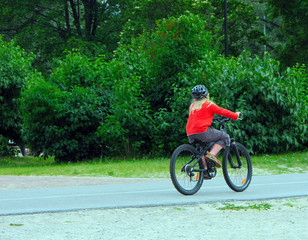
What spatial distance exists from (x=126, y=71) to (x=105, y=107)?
135 cm

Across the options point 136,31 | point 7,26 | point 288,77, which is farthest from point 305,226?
point 7,26

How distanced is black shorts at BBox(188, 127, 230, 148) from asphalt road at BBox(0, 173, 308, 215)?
0.79m

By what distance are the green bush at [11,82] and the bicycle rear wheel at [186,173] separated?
543 inches

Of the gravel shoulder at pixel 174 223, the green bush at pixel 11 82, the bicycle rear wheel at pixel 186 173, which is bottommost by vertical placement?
the gravel shoulder at pixel 174 223

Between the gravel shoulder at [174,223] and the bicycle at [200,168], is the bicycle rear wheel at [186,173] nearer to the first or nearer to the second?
the bicycle at [200,168]

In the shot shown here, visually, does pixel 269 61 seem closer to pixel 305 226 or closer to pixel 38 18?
pixel 305 226

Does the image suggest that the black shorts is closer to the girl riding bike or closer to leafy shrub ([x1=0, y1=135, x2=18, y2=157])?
the girl riding bike

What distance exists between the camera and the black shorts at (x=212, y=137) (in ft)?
29.7

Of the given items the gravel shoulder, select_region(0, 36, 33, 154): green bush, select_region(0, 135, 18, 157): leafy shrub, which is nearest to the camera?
the gravel shoulder

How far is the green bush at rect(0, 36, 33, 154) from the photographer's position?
21.9 m

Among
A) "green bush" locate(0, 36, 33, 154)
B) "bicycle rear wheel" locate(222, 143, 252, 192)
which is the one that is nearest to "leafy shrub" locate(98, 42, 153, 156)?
"green bush" locate(0, 36, 33, 154)

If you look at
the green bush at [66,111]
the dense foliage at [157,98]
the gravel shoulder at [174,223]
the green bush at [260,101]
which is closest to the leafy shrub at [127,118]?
the dense foliage at [157,98]

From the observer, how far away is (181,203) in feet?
26.3

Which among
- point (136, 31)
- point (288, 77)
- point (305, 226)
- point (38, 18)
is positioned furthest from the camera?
point (38, 18)
